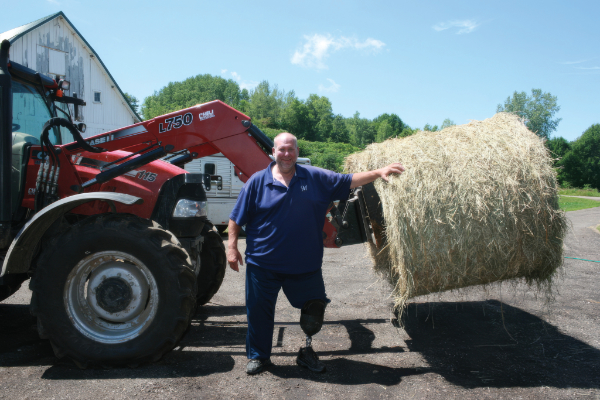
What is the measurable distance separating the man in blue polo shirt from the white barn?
59.2 feet

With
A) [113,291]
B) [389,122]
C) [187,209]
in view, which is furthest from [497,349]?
[389,122]

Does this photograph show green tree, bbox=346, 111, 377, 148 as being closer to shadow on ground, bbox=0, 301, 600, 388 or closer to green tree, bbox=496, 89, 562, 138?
green tree, bbox=496, 89, 562, 138

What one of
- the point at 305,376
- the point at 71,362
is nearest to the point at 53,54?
the point at 71,362

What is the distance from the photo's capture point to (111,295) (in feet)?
11.5

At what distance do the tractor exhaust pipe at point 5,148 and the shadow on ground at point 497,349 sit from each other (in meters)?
3.86

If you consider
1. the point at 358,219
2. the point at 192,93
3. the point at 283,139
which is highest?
the point at 192,93

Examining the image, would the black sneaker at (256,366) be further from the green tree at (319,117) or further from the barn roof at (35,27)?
the green tree at (319,117)

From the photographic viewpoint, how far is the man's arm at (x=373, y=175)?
11.6 feet

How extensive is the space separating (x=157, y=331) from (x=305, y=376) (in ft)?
4.09

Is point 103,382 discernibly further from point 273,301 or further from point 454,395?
point 454,395

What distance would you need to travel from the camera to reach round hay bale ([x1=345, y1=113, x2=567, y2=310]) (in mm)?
3445

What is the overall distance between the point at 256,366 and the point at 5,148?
2.91m

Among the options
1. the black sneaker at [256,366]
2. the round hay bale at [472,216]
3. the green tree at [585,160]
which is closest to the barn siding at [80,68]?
the black sneaker at [256,366]

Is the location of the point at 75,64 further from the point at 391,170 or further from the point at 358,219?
the point at 391,170
